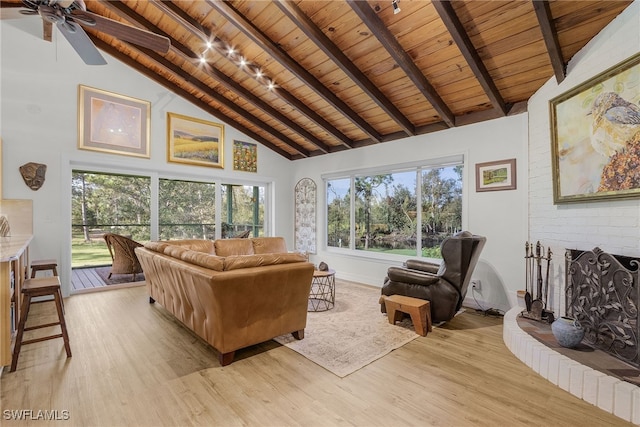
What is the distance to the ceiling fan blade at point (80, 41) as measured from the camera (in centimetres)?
237

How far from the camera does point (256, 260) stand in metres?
2.47

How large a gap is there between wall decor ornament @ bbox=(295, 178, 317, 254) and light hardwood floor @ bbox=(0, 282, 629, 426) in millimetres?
3787

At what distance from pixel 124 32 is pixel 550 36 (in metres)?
3.73

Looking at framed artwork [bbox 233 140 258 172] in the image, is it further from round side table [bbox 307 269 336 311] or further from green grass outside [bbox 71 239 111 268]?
round side table [bbox 307 269 336 311]

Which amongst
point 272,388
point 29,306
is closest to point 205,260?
point 272,388

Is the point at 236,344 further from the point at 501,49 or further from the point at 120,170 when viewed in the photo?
the point at 120,170

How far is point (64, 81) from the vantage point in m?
4.34

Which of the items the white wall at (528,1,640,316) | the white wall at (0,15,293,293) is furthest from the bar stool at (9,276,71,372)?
the white wall at (528,1,640,316)

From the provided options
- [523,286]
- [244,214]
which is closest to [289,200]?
[244,214]

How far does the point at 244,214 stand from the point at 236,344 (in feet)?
14.7

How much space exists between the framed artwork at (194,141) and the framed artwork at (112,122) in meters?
0.41

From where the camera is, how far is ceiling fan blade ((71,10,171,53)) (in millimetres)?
2301

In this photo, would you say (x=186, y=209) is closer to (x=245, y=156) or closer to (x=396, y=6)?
(x=245, y=156)

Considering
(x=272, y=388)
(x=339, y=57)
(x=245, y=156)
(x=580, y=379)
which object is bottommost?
(x=272, y=388)
